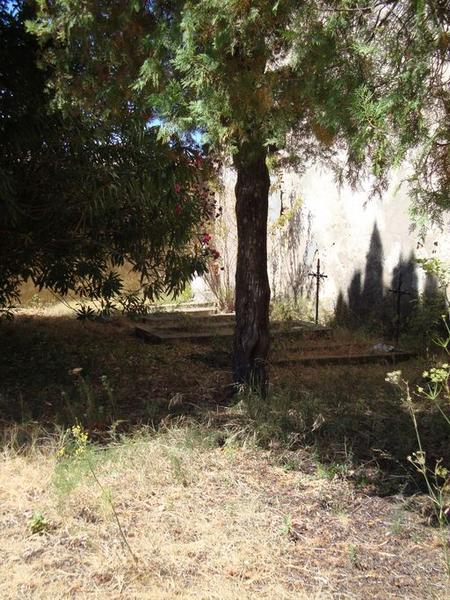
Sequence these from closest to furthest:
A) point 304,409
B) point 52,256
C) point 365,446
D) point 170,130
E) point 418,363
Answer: point 170,130 < point 365,446 < point 304,409 < point 52,256 < point 418,363

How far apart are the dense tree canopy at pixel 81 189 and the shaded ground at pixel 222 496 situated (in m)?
1.08

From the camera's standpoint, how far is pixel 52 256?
5.89m

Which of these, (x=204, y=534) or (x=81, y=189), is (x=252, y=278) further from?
(x=204, y=534)

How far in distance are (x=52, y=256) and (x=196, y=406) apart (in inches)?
73.6

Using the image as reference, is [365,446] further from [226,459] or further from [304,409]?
[226,459]

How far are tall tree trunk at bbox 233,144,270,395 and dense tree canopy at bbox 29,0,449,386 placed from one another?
1.92ft

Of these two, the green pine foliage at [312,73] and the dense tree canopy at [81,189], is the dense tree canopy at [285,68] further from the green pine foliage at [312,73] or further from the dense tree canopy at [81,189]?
the dense tree canopy at [81,189]

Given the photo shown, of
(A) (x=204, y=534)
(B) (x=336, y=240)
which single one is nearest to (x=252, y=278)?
(A) (x=204, y=534)

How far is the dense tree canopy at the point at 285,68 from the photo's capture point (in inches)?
132

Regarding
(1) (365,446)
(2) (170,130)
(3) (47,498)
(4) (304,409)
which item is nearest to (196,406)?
(4) (304,409)

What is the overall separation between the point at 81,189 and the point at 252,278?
1.58 m

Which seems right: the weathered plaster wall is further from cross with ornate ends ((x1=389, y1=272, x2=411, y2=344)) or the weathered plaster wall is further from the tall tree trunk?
the tall tree trunk

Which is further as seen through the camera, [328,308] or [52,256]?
[328,308]

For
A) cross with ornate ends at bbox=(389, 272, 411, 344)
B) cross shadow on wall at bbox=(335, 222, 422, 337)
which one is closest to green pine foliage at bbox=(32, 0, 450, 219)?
cross with ornate ends at bbox=(389, 272, 411, 344)
